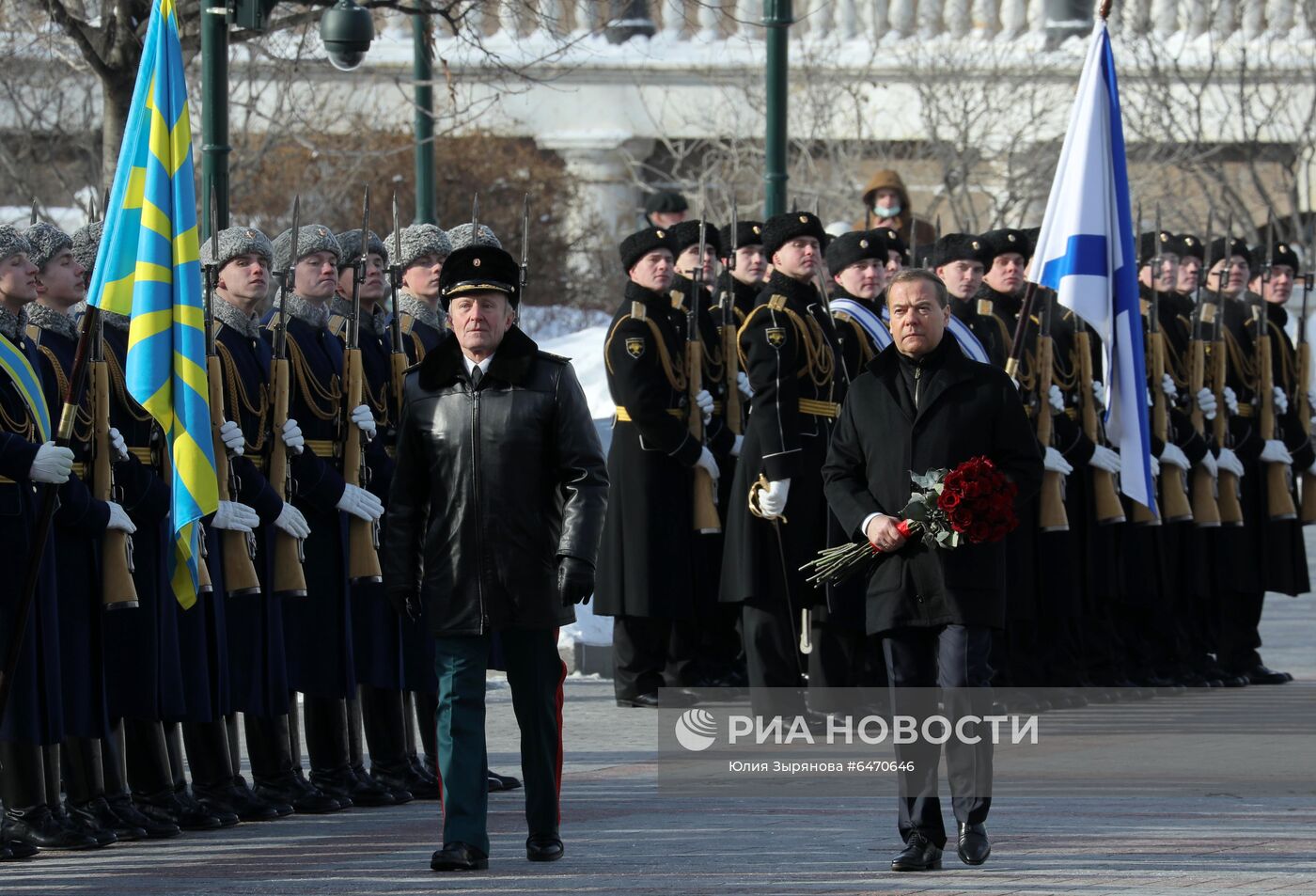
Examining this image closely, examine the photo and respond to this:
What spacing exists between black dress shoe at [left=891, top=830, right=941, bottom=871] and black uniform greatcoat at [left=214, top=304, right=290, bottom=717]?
8.18 feet

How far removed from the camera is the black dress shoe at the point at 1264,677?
1445 centimetres

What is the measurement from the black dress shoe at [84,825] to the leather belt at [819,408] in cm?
426

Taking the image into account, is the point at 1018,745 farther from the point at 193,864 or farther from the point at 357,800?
the point at 193,864

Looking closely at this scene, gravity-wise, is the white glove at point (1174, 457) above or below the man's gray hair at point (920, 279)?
below

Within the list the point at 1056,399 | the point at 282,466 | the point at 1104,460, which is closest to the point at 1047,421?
the point at 1056,399

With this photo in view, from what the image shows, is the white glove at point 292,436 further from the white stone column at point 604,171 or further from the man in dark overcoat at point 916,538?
the white stone column at point 604,171

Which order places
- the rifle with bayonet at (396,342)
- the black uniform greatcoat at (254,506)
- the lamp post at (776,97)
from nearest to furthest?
the black uniform greatcoat at (254,506), the rifle with bayonet at (396,342), the lamp post at (776,97)

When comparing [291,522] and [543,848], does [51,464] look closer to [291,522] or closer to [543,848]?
[291,522]

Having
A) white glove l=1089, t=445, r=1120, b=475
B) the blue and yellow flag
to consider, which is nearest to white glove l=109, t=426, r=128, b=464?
the blue and yellow flag

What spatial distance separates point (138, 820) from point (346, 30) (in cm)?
554

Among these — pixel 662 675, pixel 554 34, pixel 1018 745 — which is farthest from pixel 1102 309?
pixel 554 34

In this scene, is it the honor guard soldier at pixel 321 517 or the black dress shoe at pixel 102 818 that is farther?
the honor guard soldier at pixel 321 517

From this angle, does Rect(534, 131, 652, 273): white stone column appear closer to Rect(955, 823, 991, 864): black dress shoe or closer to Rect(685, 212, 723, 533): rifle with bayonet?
Rect(685, 212, 723, 533): rifle with bayonet

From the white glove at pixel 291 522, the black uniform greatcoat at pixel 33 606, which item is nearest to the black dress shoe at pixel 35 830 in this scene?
the black uniform greatcoat at pixel 33 606
